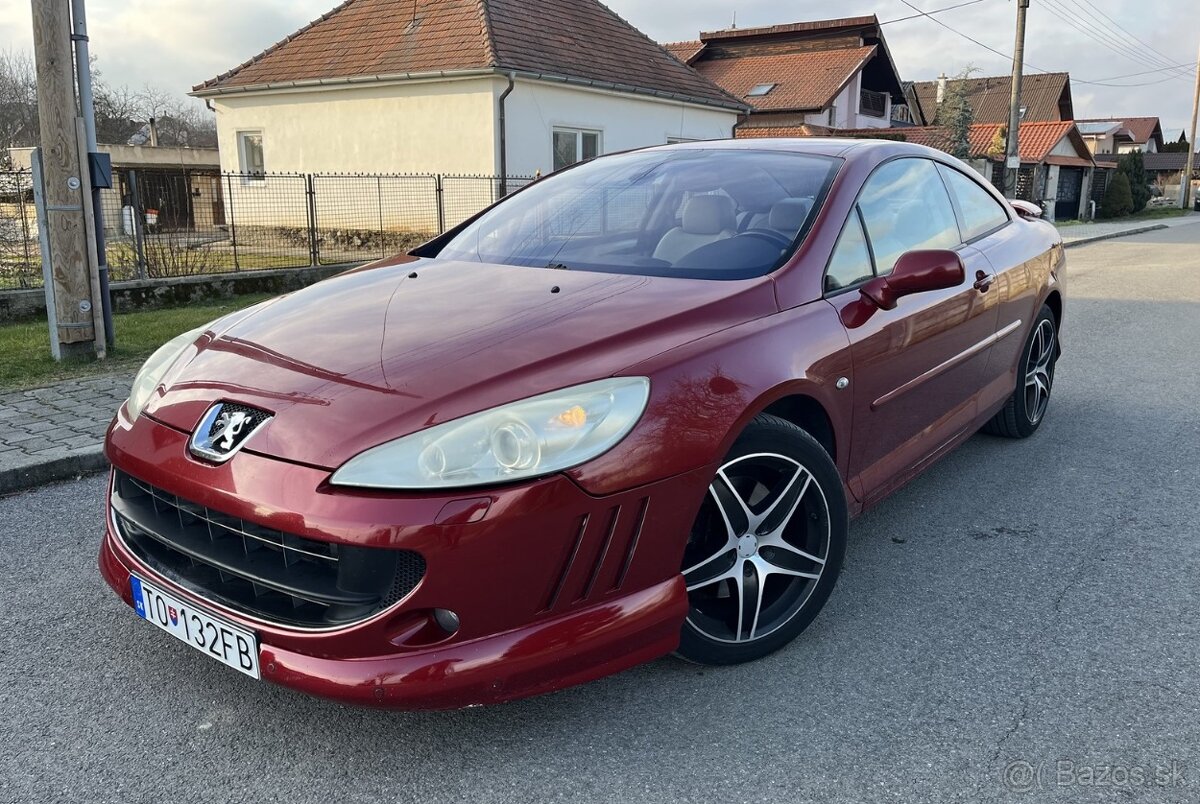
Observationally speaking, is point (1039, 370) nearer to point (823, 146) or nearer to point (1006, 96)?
point (823, 146)

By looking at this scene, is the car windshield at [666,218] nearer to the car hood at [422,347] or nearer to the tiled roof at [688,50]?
the car hood at [422,347]

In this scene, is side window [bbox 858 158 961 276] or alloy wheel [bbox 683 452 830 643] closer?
alloy wheel [bbox 683 452 830 643]

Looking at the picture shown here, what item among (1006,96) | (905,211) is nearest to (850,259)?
(905,211)

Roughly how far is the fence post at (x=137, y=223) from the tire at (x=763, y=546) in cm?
859

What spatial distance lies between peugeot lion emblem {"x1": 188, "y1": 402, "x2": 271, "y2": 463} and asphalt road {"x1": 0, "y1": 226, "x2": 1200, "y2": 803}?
0.74 meters

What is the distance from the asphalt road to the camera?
2.18 meters

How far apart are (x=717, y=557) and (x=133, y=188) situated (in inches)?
368

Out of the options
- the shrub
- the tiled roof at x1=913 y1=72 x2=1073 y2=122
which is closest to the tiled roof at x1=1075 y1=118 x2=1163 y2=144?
the tiled roof at x1=913 y1=72 x2=1073 y2=122

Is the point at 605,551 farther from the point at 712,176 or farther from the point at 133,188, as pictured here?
the point at 133,188

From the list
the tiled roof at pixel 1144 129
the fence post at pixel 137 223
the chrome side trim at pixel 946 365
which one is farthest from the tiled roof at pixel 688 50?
the tiled roof at pixel 1144 129

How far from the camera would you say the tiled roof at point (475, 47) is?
1658 centimetres

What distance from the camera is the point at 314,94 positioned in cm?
1809

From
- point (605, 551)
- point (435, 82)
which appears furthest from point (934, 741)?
point (435, 82)

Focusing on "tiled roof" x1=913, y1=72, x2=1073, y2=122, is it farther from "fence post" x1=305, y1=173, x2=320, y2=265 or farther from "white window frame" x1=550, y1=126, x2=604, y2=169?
"fence post" x1=305, y1=173, x2=320, y2=265
